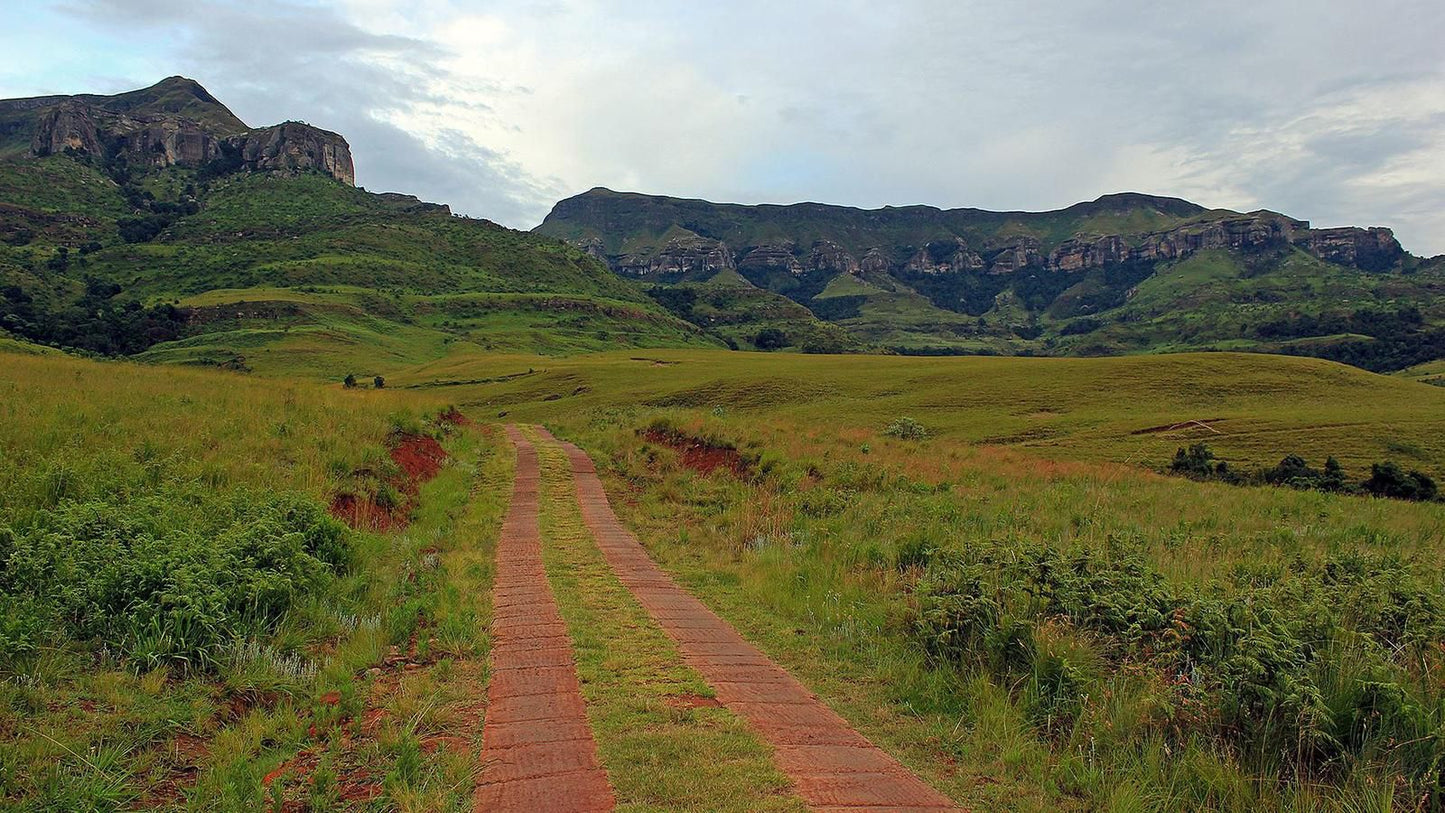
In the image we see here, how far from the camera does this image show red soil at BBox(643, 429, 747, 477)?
2334 cm

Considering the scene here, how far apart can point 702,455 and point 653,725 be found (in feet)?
65.0

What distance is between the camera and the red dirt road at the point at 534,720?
4.73m

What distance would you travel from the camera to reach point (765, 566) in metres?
12.0

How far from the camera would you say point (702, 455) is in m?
25.6

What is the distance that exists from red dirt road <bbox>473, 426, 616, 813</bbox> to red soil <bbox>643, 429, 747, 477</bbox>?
12973mm

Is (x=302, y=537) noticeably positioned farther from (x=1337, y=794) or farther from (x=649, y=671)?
(x=1337, y=794)

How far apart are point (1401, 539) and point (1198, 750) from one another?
47.3 ft

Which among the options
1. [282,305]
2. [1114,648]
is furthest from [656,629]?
[282,305]

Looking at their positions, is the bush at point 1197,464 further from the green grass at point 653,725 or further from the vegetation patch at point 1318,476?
the green grass at point 653,725

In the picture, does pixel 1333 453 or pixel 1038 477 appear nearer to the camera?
pixel 1038 477

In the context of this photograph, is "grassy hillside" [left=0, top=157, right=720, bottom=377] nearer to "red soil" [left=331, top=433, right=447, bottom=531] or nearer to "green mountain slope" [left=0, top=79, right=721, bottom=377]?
"green mountain slope" [left=0, top=79, right=721, bottom=377]

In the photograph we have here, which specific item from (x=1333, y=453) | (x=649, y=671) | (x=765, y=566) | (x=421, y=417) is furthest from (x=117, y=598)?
(x=1333, y=453)

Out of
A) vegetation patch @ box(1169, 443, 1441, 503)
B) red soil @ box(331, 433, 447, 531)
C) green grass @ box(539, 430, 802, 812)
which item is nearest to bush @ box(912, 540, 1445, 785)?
green grass @ box(539, 430, 802, 812)

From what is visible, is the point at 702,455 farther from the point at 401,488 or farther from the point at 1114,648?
the point at 1114,648
